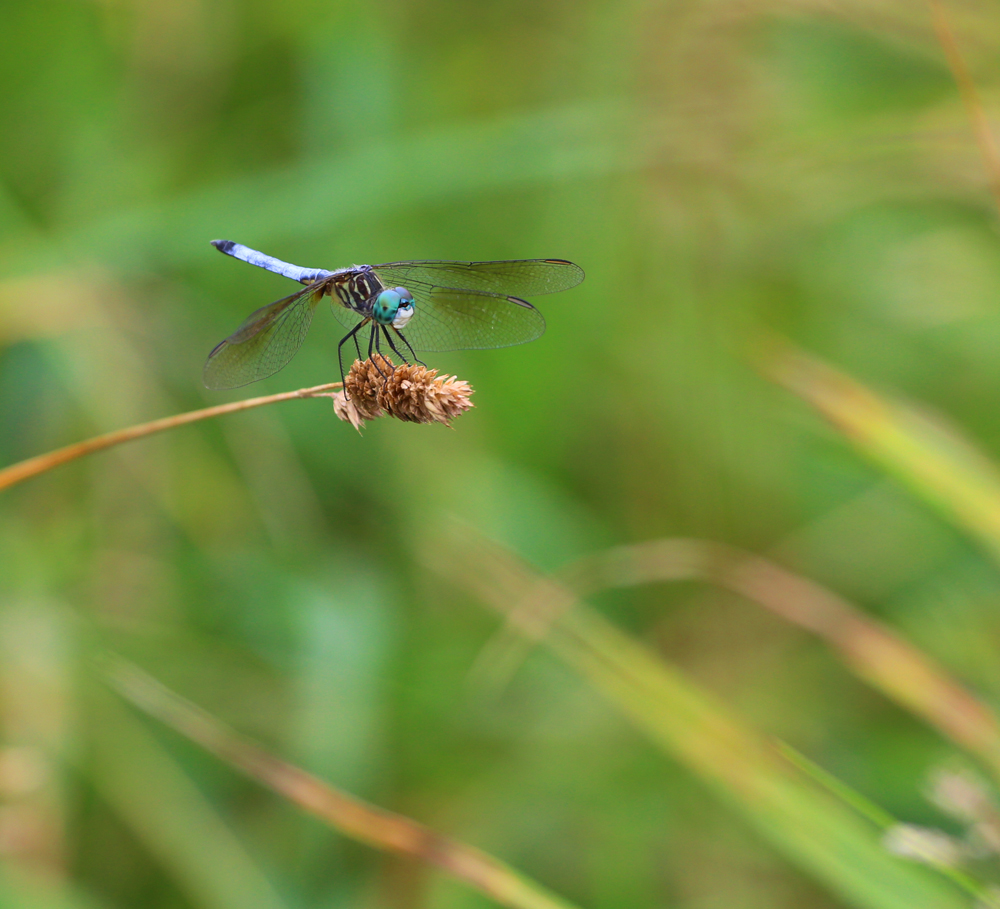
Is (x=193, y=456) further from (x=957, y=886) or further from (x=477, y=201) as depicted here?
(x=957, y=886)

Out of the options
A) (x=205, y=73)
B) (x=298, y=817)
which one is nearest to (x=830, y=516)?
(x=298, y=817)

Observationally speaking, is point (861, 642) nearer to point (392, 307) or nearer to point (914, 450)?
point (914, 450)

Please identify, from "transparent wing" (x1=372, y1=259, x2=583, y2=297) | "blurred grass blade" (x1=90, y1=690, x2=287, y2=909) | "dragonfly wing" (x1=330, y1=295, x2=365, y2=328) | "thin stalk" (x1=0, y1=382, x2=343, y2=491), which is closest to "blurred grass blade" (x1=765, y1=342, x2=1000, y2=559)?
"transparent wing" (x1=372, y1=259, x2=583, y2=297)

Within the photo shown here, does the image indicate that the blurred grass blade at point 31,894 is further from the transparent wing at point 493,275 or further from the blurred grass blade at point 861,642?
the transparent wing at point 493,275

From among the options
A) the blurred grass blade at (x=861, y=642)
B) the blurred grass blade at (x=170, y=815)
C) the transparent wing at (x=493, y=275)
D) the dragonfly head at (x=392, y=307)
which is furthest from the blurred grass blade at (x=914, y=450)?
the blurred grass blade at (x=170, y=815)

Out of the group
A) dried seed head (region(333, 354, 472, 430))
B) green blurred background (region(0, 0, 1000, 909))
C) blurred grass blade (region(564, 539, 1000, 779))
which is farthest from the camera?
green blurred background (region(0, 0, 1000, 909))

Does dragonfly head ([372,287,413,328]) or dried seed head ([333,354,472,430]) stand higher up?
dragonfly head ([372,287,413,328])

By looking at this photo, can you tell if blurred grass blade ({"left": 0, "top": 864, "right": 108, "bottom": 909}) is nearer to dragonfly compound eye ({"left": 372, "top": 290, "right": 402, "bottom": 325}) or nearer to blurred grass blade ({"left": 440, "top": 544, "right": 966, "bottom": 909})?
blurred grass blade ({"left": 440, "top": 544, "right": 966, "bottom": 909})
